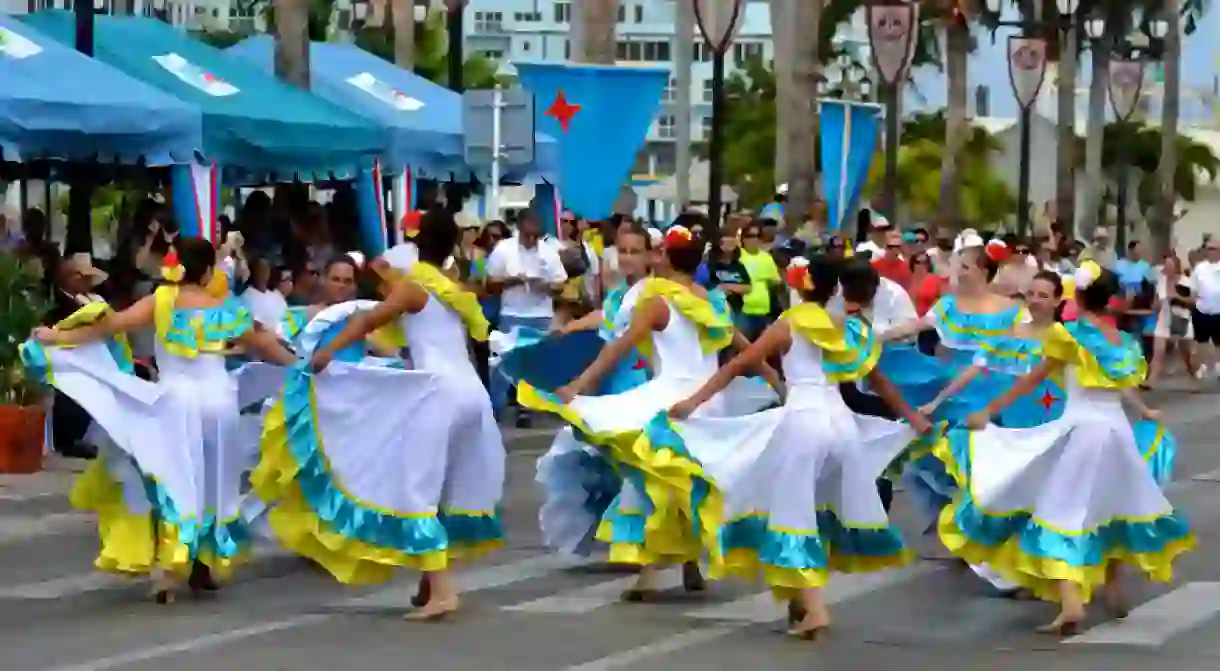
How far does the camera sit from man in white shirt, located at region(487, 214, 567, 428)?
23.1 meters

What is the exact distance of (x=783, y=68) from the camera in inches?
1479

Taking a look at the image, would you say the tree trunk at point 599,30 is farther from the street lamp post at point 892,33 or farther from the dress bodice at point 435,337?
the dress bodice at point 435,337

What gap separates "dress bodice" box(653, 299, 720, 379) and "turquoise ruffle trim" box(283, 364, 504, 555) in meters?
1.12

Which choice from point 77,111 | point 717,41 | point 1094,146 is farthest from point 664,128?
point 77,111

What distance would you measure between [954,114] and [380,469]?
4220 centimetres

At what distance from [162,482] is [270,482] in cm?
54

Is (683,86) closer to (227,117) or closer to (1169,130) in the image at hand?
(1169,130)

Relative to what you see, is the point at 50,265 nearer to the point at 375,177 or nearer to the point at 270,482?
the point at 375,177

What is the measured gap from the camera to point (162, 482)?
482 inches

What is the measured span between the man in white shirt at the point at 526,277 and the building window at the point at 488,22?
14729 cm

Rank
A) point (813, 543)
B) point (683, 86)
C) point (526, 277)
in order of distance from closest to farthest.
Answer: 1. point (813, 543)
2. point (526, 277)
3. point (683, 86)

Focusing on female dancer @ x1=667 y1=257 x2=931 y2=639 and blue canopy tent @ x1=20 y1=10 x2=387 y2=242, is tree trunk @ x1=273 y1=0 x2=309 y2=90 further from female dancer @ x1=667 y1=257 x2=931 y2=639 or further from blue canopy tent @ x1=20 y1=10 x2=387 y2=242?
female dancer @ x1=667 y1=257 x2=931 y2=639

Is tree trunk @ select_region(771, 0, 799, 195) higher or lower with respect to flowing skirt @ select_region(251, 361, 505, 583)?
higher

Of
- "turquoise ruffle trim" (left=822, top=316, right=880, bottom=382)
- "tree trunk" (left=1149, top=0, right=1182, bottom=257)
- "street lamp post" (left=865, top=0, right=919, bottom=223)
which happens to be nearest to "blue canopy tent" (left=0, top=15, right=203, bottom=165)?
"turquoise ruffle trim" (left=822, top=316, right=880, bottom=382)
